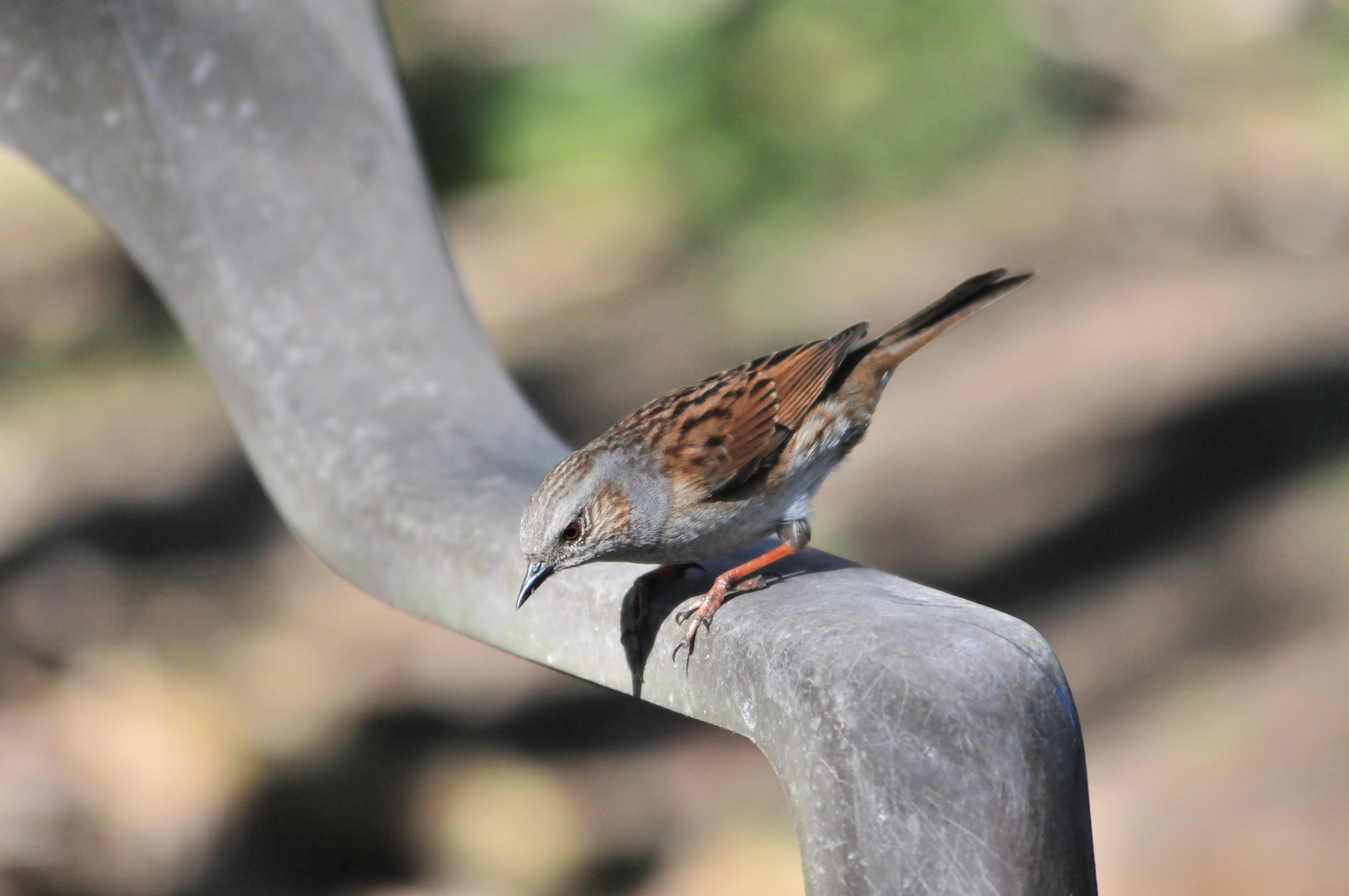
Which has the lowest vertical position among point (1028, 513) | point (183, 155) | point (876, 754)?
point (1028, 513)

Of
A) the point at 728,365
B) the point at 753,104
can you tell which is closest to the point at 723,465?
the point at 728,365

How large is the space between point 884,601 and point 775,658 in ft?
0.57

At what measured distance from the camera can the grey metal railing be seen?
1.67 metres

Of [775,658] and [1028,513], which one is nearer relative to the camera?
[775,658]

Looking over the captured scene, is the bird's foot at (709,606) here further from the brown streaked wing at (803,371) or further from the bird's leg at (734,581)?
the brown streaked wing at (803,371)

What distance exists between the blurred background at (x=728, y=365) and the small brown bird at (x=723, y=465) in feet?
9.80

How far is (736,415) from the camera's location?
9.18 feet

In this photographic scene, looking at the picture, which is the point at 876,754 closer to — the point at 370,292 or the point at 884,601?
the point at 884,601

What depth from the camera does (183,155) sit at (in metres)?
2.59

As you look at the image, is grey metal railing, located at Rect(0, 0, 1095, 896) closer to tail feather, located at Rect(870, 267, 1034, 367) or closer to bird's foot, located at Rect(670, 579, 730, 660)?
bird's foot, located at Rect(670, 579, 730, 660)

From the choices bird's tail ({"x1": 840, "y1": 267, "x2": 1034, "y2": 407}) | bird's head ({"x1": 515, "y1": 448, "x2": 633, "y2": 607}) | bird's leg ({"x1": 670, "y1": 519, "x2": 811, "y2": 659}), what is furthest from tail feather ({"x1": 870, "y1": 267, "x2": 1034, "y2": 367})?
bird's head ({"x1": 515, "y1": 448, "x2": 633, "y2": 607})

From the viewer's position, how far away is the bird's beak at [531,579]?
6.89ft

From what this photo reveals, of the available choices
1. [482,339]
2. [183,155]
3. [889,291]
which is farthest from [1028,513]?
[183,155]

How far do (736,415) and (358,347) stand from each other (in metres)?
0.78
